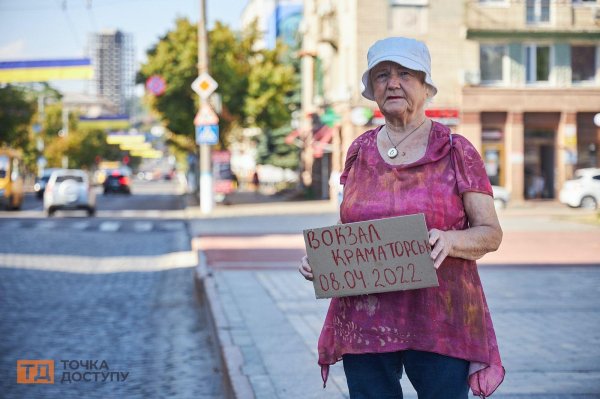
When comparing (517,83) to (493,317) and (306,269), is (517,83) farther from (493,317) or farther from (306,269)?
A: (306,269)

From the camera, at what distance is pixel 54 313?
35.7 ft

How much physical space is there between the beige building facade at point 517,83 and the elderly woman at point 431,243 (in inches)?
1401

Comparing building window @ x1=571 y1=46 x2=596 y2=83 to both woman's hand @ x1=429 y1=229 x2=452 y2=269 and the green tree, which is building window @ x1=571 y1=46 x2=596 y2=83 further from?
woman's hand @ x1=429 y1=229 x2=452 y2=269

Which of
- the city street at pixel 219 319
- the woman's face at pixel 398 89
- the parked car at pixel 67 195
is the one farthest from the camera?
the parked car at pixel 67 195

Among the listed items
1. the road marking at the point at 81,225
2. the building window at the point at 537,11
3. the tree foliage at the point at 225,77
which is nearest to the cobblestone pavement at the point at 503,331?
the road marking at the point at 81,225

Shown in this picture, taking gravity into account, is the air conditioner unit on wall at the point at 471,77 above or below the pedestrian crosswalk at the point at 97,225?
above

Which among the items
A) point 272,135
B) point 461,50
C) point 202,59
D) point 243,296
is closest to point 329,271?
point 243,296

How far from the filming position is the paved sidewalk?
6.48m

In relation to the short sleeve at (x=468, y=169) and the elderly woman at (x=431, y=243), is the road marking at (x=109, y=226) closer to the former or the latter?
the elderly woman at (x=431, y=243)

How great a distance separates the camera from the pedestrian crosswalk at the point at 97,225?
26719 mm

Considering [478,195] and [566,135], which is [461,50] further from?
[478,195]

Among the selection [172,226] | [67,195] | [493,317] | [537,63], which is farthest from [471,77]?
[493,317]

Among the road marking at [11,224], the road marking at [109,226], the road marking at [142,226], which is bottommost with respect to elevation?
the road marking at [142,226]

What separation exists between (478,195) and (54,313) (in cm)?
833
